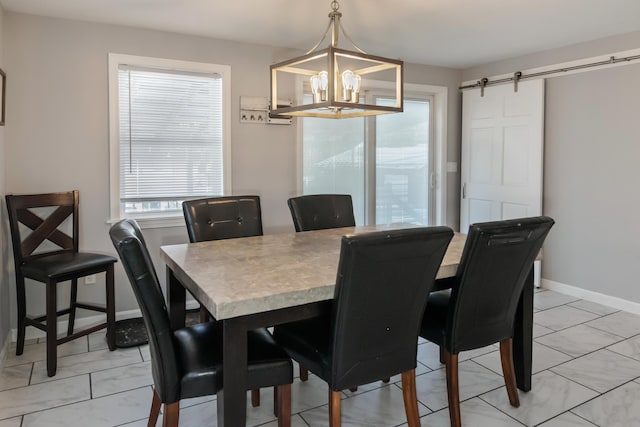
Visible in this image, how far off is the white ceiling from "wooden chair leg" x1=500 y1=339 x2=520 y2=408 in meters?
2.11

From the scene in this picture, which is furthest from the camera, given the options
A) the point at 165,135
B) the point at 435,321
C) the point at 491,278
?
the point at 165,135

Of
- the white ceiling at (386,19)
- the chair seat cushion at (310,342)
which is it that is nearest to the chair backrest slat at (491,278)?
the chair seat cushion at (310,342)

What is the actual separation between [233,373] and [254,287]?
31cm

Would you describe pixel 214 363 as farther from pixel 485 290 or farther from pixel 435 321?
pixel 485 290

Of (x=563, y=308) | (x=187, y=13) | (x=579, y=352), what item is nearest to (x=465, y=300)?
(x=579, y=352)

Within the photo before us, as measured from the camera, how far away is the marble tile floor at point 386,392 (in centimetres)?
223

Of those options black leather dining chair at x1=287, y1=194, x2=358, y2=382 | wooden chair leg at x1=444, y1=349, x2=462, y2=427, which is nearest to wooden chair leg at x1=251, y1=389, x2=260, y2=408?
wooden chair leg at x1=444, y1=349, x2=462, y2=427

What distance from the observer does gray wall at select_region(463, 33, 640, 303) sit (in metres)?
3.71

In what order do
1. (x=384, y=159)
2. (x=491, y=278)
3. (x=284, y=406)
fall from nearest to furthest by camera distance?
(x=284, y=406) → (x=491, y=278) → (x=384, y=159)

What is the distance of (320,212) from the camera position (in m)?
3.35

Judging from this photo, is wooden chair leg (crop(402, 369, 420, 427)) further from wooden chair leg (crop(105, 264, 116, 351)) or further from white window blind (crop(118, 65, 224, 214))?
white window blind (crop(118, 65, 224, 214))

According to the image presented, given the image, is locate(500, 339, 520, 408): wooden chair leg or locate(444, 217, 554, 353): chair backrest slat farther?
locate(500, 339, 520, 408): wooden chair leg

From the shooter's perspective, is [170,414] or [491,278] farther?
[491,278]

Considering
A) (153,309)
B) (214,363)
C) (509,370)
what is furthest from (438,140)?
(153,309)
